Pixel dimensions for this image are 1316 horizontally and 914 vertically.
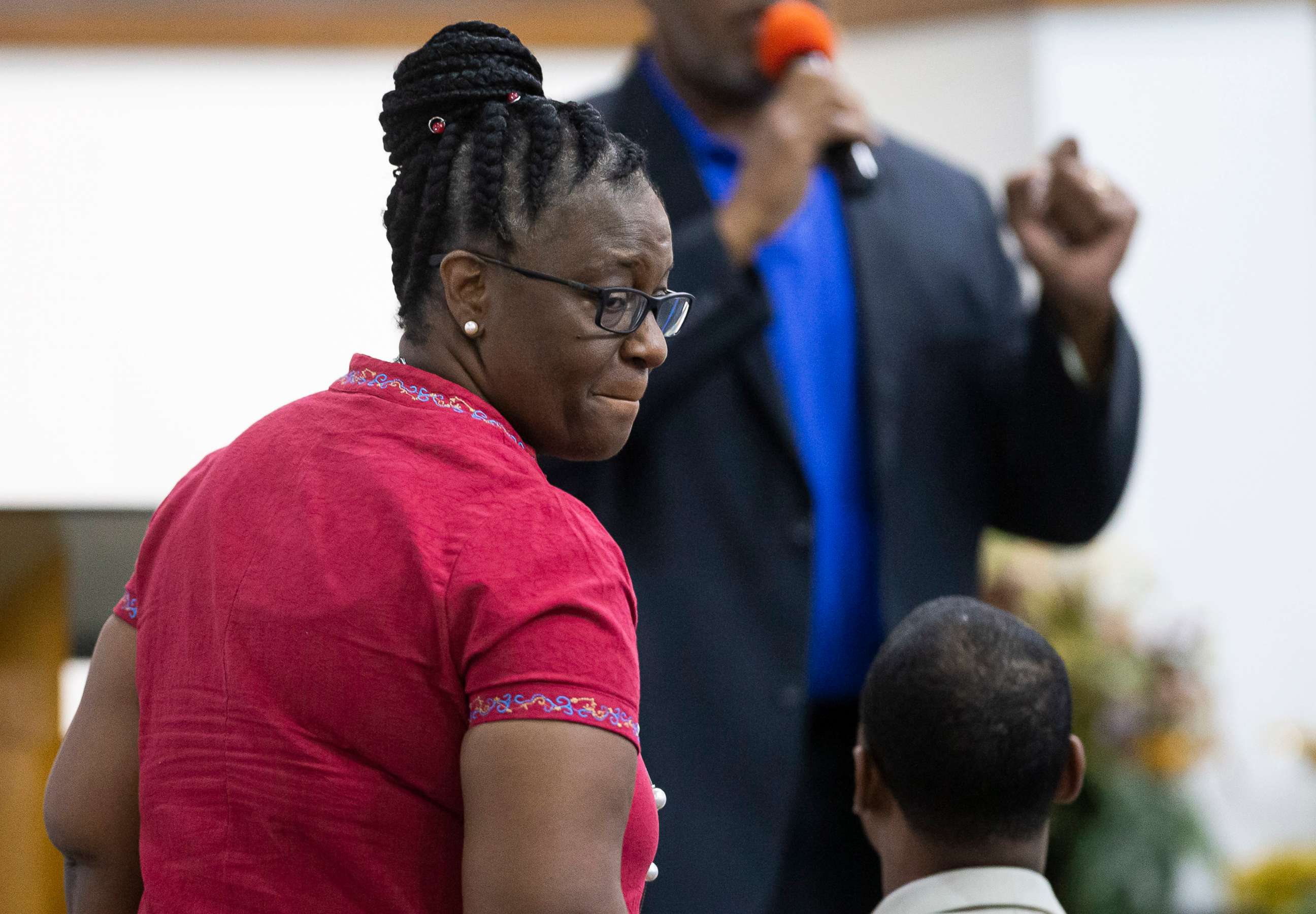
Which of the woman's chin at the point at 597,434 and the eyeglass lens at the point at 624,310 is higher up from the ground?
the eyeglass lens at the point at 624,310

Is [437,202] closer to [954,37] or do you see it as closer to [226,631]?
[226,631]

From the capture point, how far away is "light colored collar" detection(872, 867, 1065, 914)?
129 centimetres

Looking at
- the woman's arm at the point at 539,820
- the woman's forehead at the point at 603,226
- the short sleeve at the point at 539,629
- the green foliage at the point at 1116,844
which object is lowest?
the green foliage at the point at 1116,844

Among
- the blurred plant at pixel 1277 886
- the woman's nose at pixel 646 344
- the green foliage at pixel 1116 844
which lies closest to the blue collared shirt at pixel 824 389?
the woman's nose at pixel 646 344

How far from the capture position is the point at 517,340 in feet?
3.28

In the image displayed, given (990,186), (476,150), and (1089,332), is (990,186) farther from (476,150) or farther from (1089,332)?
(476,150)

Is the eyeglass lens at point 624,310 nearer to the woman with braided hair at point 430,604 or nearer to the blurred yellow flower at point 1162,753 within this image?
the woman with braided hair at point 430,604

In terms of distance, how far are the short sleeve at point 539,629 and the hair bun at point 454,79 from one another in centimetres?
27

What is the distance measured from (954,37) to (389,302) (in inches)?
74.8

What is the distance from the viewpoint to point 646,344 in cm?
103

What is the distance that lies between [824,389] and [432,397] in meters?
1.02

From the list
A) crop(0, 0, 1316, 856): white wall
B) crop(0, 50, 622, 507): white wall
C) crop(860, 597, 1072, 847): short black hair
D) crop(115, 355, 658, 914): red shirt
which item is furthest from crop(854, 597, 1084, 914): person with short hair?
crop(0, 50, 622, 507): white wall

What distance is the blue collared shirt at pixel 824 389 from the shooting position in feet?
6.17

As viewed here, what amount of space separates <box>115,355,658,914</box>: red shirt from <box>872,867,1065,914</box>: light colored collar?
0.42 meters
